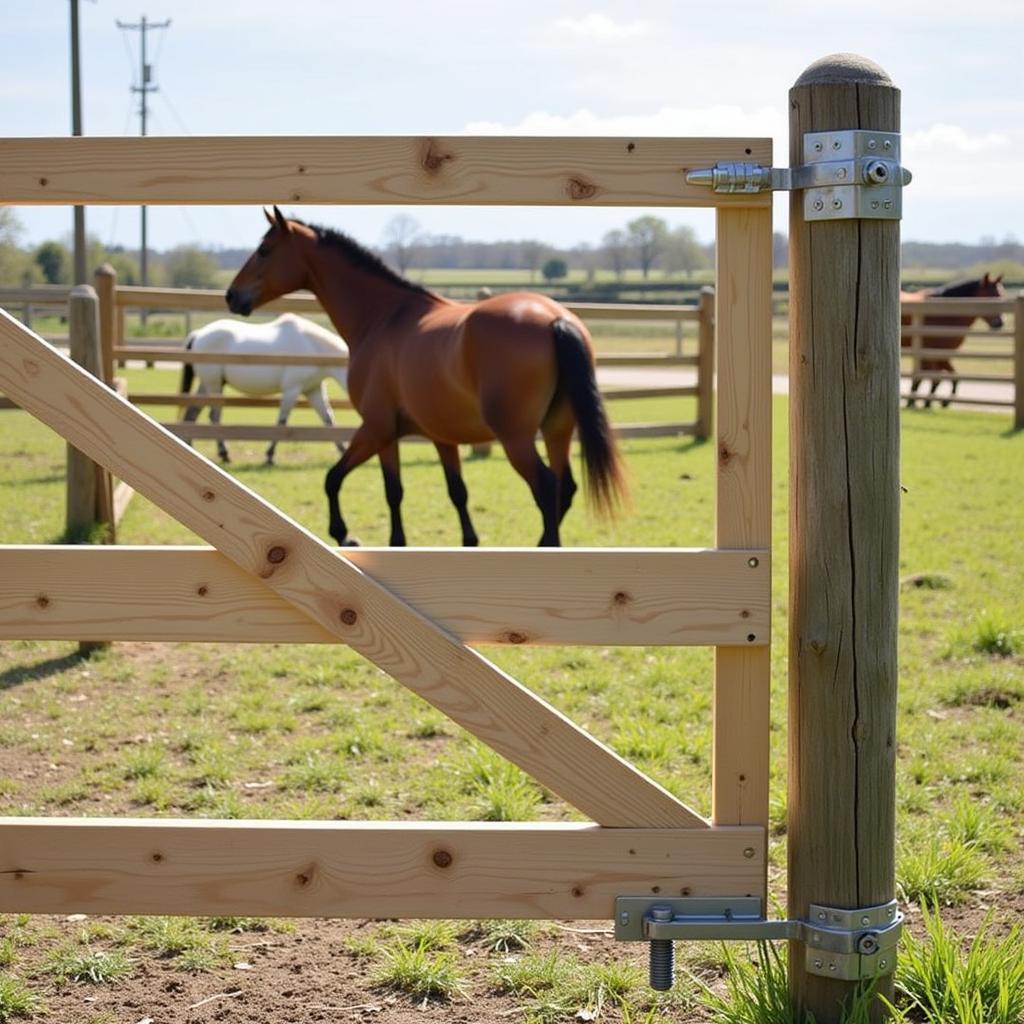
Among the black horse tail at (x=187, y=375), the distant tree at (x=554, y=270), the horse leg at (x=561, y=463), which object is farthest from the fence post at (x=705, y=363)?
the distant tree at (x=554, y=270)

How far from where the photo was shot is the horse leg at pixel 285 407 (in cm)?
1387

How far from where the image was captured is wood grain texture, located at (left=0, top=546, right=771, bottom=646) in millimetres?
2350

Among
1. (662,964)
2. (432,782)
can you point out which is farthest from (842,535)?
(432,782)

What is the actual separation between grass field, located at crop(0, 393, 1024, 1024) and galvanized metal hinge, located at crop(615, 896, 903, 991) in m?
0.14

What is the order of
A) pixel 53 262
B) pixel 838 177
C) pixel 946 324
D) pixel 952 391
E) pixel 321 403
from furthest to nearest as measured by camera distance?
pixel 53 262, pixel 946 324, pixel 952 391, pixel 321 403, pixel 838 177

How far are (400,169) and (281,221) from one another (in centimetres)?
666

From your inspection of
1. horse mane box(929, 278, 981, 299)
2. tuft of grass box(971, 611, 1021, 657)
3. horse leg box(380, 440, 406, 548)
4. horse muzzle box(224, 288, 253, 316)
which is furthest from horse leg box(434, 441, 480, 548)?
horse mane box(929, 278, 981, 299)

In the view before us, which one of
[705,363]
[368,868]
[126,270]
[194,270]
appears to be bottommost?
[368,868]

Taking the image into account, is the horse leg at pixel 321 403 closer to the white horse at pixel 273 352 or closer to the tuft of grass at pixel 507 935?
the white horse at pixel 273 352

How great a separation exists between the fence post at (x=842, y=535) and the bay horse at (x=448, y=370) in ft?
15.7

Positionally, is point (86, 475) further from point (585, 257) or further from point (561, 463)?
point (585, 257)

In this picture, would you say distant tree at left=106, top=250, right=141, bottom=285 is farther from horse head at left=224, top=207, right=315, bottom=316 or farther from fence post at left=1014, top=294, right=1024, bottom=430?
horse head at left=224, top=207, right=315, bottom=316

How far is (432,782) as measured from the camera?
4.21m

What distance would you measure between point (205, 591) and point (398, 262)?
217ft
